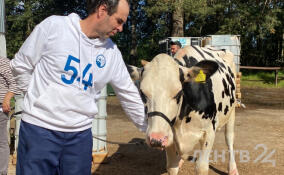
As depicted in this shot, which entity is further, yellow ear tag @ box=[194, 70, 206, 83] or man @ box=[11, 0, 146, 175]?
yellow ear tag @ box=[194, 70, 206, 83]

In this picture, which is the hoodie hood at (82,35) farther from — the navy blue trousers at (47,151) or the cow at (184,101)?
the cow at (184,101)

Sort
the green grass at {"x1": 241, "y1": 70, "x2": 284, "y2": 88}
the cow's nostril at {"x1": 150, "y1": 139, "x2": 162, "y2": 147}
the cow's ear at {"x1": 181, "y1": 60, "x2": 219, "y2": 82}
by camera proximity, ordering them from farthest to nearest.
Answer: the green grass at {"x1": 241, "y1": 70, "x2": 284, "y2": 88}
the cow's ear at {"x1": 181, "y1": 60, "x2": 219, "y2": 82}
the cow's nostril at {"x1": 150, "y1": 139, "x2": 162, "y2": 147}

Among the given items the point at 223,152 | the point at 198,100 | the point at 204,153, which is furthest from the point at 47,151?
the point at 223,152

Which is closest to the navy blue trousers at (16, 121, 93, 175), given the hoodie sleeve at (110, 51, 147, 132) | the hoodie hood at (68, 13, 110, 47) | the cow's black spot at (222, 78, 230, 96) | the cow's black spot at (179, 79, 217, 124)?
the hoodie sleeve at (110, 51, 147, 132)

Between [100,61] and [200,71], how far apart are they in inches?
50.7

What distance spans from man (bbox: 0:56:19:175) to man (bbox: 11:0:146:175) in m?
A: 1.97

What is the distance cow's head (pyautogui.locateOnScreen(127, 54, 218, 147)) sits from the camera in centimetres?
242

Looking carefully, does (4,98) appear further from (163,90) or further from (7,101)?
(163,90)

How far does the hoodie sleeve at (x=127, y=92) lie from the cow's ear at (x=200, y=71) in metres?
0.78

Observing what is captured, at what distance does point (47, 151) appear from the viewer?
1.75 metres

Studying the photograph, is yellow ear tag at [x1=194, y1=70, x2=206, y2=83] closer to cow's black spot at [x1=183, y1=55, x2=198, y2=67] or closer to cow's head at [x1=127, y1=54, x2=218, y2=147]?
cow's head at [x1=127, y1=54, x2=218, y2=147]

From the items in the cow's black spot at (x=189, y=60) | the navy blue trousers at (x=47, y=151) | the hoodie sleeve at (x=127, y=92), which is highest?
the cow's black spot at (x=189, y=60)

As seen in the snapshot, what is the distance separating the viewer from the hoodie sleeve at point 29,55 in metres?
1.74

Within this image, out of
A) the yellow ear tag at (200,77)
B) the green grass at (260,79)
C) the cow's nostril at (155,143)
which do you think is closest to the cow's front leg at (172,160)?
the yellow ear tag at (200,77)
